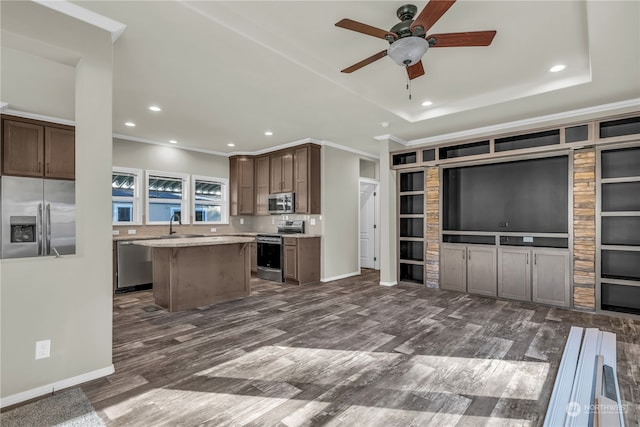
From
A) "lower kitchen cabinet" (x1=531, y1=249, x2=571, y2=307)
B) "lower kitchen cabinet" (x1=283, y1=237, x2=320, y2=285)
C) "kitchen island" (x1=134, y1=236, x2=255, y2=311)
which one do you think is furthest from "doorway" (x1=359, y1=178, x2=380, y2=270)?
"kitchen island" (x1=134, y1=236, x2=255, y2=311)

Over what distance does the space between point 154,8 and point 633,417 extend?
13.6 feet

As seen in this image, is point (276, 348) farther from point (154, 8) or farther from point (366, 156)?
point (366, 156)

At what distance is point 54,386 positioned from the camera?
215 cm

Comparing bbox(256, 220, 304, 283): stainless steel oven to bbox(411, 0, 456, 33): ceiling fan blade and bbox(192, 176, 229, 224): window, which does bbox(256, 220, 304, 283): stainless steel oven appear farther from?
bbox(411, 0, 456, 33): ceiling fan blade

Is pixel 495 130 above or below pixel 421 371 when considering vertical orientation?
above

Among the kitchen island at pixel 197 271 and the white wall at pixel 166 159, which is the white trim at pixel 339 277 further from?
the white wall at pixel 166 159

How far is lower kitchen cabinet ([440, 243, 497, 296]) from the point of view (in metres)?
4.89

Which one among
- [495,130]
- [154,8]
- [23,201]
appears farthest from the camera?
[495,130]

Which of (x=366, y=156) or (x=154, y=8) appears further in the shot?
(x=366, y=156)

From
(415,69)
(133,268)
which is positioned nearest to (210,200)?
(133,268)

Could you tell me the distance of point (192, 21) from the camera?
2373 millimetres

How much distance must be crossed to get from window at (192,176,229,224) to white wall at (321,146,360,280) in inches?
98.9

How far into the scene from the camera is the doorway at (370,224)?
7.50 meters

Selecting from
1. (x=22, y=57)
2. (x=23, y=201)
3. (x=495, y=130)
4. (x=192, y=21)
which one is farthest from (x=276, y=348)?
(x=495, y=130)
